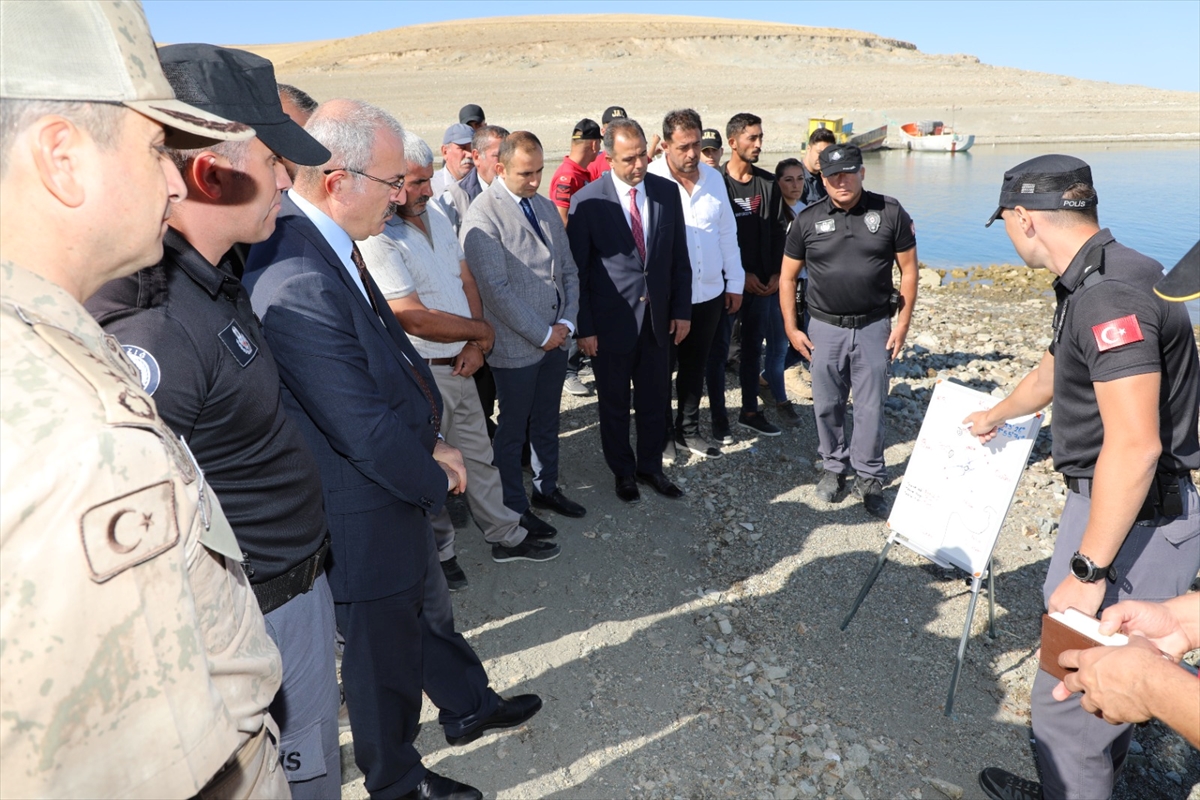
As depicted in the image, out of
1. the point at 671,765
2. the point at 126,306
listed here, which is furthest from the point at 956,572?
the point at 126,306

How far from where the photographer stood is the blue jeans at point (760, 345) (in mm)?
5664

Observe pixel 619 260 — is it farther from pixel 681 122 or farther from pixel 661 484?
pixel 661 484

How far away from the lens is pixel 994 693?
3.18m

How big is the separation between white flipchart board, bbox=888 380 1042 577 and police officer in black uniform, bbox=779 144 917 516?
108 centimetres

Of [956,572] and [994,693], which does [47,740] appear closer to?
[994,693]

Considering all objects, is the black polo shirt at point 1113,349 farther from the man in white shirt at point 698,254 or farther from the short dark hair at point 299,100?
the short dark hair at point 299,100

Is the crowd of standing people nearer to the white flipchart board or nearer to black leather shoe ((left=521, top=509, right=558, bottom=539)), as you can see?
black leather shoe ((left=521, top=509, right=558, bottom=539))

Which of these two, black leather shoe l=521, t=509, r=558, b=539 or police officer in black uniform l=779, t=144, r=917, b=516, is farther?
police officer in black uniform l=779, t=144, r=917, b=516

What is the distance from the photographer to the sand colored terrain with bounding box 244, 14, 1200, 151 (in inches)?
1405

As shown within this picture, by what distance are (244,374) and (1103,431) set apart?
2426 mm

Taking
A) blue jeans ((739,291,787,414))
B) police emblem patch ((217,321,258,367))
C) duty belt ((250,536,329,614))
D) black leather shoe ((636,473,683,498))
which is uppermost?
police emblem patch ((217,321,258,367))

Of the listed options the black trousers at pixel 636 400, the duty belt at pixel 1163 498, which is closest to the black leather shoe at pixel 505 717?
the black trousers at pixel 636 400

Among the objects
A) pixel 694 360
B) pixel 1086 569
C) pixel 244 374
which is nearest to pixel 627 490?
pixel 694 360

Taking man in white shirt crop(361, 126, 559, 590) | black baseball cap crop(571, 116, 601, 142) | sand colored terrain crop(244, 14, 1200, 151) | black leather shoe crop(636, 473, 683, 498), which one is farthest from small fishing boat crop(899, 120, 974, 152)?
man in white shirt crop(361, 126, 559, 590)
